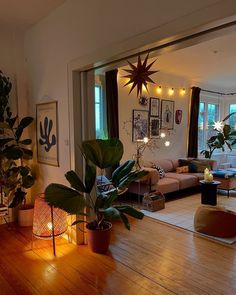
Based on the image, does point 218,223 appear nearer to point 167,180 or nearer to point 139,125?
point 167,180

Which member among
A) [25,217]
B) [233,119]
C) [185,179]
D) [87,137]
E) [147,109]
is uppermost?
[147,109]

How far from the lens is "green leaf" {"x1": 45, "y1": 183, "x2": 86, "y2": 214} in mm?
2598

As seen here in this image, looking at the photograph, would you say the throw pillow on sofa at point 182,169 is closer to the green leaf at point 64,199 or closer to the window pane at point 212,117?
the window pane at point 212,117

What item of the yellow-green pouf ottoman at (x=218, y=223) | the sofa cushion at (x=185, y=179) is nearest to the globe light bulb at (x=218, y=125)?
the sofa cushion at (x=185, y=179)

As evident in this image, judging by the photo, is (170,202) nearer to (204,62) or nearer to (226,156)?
(204,62)

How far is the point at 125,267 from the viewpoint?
105 inches

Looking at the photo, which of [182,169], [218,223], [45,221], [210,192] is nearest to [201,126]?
[182,169]

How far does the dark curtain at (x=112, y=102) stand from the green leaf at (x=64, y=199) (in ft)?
8.23

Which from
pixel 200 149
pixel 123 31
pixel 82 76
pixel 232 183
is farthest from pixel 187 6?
pixel 200 149

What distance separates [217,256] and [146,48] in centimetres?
237

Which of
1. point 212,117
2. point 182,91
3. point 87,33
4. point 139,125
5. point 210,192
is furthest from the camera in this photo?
point 212,117

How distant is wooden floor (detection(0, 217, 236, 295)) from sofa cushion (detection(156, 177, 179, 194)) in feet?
4.66

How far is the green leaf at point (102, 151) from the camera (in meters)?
2.80

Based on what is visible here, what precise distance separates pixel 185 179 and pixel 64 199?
11.4 feet
